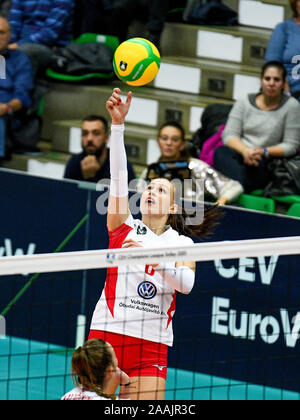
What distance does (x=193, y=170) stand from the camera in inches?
359

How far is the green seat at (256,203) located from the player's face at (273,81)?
38.9 inches

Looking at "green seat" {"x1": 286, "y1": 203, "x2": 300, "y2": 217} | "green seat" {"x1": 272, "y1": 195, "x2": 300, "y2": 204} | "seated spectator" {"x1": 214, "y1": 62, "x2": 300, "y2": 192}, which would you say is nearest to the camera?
"green seat" {"x1": 286, "y1": 203, "x2": 300, "y2": 217}


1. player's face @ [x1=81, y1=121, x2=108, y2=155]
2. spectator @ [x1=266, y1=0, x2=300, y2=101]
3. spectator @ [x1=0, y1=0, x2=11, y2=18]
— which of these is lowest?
player's face @ [x1=81, y1=121, x2=108, y2=155]

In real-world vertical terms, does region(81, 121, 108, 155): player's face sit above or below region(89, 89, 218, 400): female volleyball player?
above

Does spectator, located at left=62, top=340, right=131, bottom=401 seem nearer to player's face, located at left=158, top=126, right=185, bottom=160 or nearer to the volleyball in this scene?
the volleyball

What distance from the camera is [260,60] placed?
11.1 m

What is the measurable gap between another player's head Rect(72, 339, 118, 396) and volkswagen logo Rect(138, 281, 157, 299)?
30.2 inches

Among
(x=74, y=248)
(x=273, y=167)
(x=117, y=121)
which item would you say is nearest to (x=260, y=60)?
(x=273, y=167)

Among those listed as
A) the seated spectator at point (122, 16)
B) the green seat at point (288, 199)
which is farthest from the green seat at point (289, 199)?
the seated spectator at point (122, 16)

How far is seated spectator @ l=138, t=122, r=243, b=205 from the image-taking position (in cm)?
896

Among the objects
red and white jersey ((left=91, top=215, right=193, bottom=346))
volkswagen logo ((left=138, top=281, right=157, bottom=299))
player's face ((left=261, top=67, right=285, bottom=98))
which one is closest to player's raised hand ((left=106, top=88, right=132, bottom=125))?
red and white jersey ((left=91, top=215, right=193, bottom=346))

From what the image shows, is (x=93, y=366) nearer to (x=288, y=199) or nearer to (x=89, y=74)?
(x=288, y=199)
